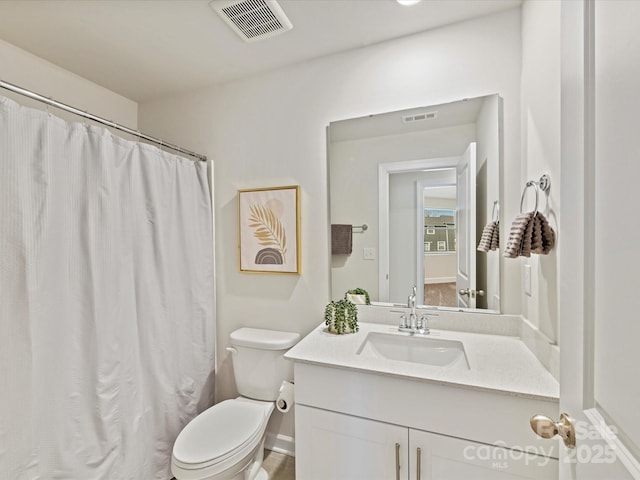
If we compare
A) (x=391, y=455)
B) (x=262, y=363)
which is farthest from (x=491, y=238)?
(x=262, y=363)

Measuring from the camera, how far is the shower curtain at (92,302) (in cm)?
109

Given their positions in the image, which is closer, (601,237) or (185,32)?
(601,237)

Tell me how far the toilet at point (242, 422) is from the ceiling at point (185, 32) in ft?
5.51

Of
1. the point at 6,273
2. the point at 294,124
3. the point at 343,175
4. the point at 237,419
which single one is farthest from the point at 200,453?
the point at 294,124

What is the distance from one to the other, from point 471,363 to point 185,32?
207 cm

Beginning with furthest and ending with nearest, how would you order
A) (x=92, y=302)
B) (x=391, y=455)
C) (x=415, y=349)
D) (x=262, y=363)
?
(x=262, y=363) → (x=415, y=349) → (x=92, y=302) → (x=391, y=455)

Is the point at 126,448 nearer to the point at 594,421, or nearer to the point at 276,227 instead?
the point at 276,227

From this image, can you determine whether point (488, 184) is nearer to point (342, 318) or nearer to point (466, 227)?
point (466, 227)

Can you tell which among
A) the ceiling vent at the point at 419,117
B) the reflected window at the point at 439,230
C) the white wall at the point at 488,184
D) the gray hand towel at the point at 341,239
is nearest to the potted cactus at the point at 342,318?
the gray hand towel at the point at 341,239

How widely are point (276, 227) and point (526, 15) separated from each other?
162 centimetres

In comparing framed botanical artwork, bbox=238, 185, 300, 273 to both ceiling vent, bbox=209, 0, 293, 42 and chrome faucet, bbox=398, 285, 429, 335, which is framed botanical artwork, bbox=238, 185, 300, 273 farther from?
ceiling vent, bbox=209, 0, 293, 42

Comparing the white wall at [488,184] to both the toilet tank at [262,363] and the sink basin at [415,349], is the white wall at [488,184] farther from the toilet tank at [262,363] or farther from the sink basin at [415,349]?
the toilet tank at [262,363]

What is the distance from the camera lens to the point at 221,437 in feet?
4.62

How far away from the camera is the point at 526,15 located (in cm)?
131
